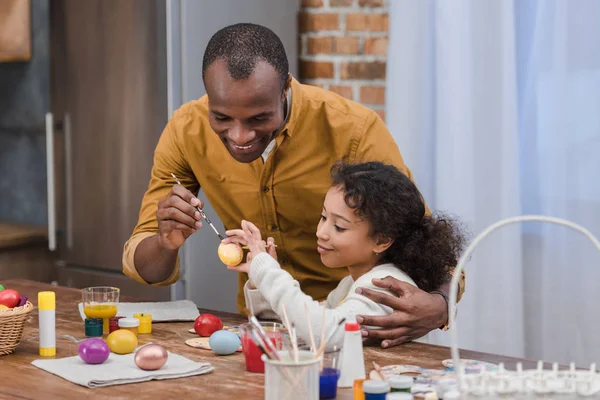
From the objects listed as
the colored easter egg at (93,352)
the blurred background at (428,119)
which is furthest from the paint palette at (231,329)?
the blurred background at (428,119)

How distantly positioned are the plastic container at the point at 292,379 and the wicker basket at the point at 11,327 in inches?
26.3

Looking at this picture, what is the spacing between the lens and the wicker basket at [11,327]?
5.91ft

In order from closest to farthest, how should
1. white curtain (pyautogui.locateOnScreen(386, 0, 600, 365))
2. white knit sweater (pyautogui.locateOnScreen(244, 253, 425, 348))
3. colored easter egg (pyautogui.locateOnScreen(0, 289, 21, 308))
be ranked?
1. white knit sweater (pyautogui.locateOnScreen(244, 253, 425, 348))
2. colored easter egg (pyautogui.locateOnScreen(0, 289, 21, 308))
3. white curtain (pyautogui.locateOnScreen(386, 0, 600, 365))

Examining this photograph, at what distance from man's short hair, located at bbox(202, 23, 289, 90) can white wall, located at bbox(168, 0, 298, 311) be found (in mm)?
831

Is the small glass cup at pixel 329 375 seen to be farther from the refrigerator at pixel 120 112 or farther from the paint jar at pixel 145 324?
the refrigerator at pixel 120 112

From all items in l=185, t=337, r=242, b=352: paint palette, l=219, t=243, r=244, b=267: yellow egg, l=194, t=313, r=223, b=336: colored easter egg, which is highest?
l=219, t=243, r=244, b=267: yellow egg

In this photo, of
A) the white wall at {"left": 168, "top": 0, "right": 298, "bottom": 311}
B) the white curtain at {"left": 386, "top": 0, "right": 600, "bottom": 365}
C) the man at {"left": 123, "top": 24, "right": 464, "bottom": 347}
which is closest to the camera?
the man at {"left": 123, "top": 24, "right": 464, "bottom": 347}

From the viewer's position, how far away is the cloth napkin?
1616mm

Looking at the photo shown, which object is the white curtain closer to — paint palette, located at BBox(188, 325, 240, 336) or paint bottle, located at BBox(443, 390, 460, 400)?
paint palette, located at BBox(188, 325, 240, 336)

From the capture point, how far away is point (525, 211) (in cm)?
295

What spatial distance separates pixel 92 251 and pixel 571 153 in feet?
5.94

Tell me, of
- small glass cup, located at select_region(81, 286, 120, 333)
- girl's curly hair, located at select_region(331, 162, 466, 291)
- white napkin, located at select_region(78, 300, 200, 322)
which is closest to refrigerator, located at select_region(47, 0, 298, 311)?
Answer: white napkin, located at select_region(78, 300, 200, 322)

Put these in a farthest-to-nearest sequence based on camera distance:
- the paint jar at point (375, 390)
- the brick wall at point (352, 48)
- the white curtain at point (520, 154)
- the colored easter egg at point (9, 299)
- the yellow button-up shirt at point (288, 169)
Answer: the brick wall at point (352, 48) → the white curtain at point (520, 154) → the yellow button-up shirt at point (288, 169) → the colored easter egg at point (9, 299) → the paint jar at point (375, 390)

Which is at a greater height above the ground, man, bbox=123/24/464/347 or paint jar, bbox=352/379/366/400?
man, bbox=123/24/464/347
